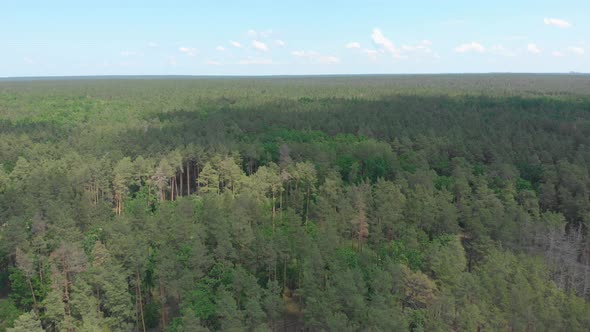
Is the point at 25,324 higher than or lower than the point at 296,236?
lower

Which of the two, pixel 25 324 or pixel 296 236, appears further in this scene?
pixel 296 236

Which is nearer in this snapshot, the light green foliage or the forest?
the light green foliage

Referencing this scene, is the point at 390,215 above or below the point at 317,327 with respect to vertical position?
above

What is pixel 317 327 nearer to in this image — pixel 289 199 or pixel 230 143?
pixel 289 199

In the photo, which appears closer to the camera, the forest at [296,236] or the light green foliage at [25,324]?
the light green foliage at [25,324]

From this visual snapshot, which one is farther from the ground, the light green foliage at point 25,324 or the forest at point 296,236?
the forest at point 296,236

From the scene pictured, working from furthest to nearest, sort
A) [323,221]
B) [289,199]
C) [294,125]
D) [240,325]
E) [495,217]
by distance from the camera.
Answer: [294,125], [289,199], [323,221], [495,217], [240,325]

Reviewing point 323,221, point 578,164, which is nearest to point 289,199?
point 323,221

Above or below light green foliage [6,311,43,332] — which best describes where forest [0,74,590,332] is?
above
